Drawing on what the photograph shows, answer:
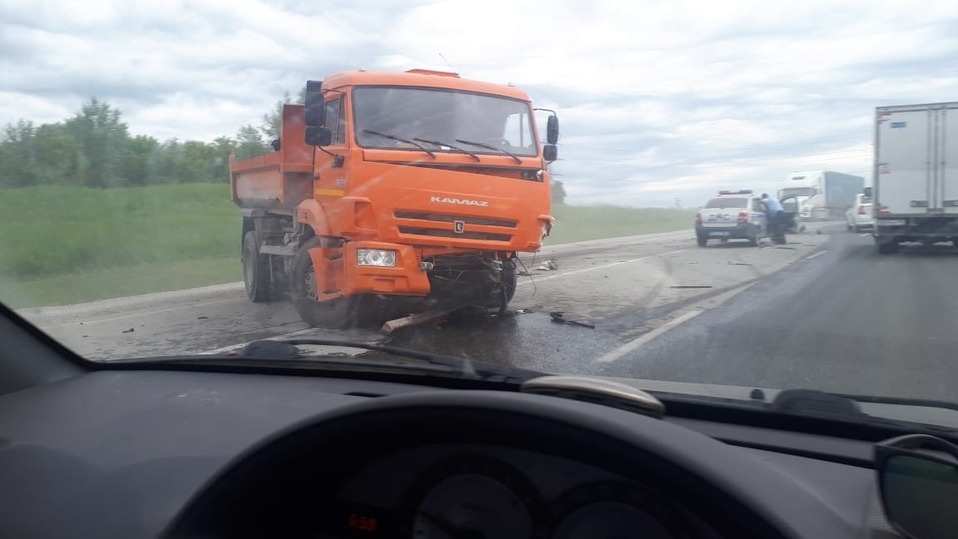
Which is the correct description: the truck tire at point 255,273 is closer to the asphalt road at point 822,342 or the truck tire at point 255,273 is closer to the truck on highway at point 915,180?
the asphalt road at point 822,342

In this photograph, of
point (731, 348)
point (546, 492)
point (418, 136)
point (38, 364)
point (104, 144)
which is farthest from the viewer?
point (418, 136)

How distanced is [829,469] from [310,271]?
7.43 m

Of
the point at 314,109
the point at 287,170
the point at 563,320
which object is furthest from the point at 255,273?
the point at 563,320

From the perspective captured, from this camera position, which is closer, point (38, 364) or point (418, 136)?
point (38, 364)

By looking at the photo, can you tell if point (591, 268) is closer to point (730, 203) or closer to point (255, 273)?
point (730, 203)

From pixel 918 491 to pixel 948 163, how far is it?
16940 mm

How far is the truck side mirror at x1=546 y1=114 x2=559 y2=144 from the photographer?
31.6ft

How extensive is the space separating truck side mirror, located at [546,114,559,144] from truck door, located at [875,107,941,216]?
8799 mm

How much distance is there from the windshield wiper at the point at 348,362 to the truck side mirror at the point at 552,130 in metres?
5.88

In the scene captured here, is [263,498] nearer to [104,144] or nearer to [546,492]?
[546,492]

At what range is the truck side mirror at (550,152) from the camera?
31.3 ft

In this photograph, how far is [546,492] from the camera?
7.61 ft

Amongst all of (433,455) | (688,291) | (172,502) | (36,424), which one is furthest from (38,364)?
(688,291)

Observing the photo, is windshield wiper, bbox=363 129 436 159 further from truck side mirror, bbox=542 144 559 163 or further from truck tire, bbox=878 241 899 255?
truck tire, bbox=878 241 899 255
